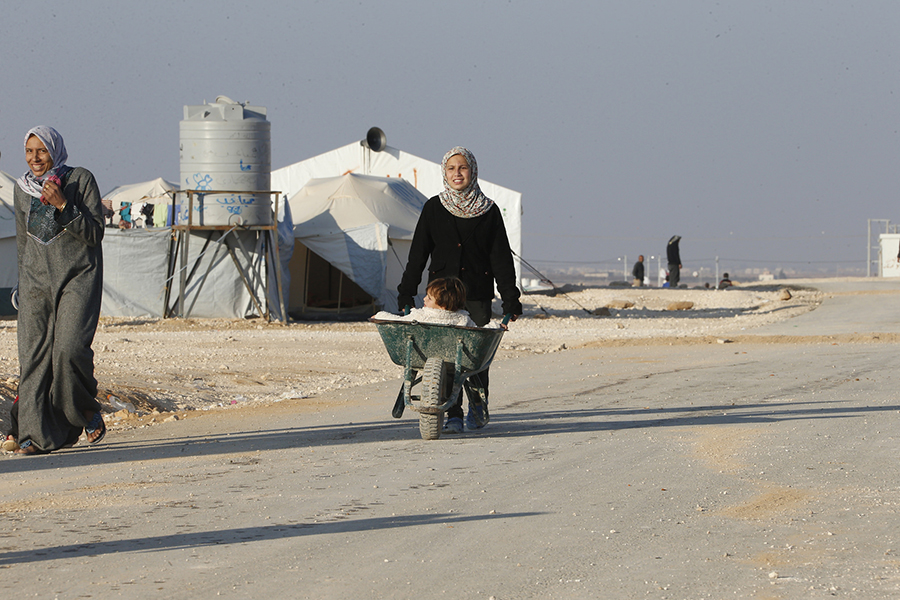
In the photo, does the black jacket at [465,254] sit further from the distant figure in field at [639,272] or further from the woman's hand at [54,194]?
the distant figure in field at [639,272]

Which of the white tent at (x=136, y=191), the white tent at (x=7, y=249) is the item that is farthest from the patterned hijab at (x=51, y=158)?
the white tent at (x=136, y=191)

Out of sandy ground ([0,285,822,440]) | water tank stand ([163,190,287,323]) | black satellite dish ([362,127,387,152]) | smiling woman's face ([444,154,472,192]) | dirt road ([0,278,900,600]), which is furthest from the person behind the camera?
black satellite dish ([362,127,387,152])

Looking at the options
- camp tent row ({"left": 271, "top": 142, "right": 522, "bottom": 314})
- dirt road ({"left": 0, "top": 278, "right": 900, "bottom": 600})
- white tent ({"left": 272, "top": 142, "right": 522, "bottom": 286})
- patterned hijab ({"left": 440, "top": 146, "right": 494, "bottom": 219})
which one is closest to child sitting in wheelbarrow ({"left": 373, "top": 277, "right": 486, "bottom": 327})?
patterned hijab ({"left": 440, "top": 146, "right": 494, "bottom": 219})

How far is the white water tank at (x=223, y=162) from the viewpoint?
21156mm

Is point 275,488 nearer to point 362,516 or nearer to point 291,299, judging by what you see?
point 362,516

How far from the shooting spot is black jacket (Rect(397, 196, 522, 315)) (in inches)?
271

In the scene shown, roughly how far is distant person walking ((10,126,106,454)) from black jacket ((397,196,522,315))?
1.86m

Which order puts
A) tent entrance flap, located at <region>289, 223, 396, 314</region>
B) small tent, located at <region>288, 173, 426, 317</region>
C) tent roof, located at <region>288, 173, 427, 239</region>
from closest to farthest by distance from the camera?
tent entrance flap, located at <region>289, 223, 396, 314</region> < small tent, located at <region>288, 173, 426, 317</region> < tent roof, located at <region>288, 173, 427, 239</region>

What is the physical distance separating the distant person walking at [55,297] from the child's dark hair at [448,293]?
74.5 inches

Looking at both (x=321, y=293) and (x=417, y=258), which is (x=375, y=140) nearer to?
(x=321, y=293)

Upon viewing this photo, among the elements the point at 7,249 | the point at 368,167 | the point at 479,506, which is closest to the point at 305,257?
the point at 7,249

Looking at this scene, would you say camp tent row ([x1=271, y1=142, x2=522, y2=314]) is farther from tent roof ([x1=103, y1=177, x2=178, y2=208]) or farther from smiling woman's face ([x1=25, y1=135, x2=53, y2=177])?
smiling woman's face ([x1=25, y1=135, x2=53, y2=177])

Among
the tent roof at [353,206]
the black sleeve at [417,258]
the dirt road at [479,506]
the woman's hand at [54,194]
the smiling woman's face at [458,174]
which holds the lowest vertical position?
the dirt road at [479,506]

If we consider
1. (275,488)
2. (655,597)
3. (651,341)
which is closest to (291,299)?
(651,341)
